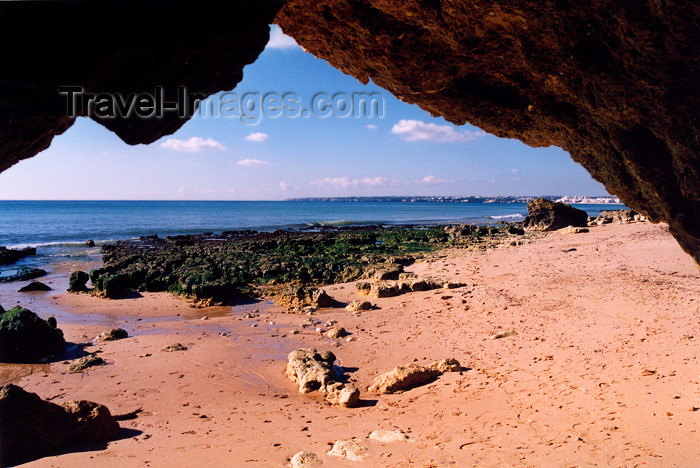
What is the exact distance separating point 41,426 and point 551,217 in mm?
35666

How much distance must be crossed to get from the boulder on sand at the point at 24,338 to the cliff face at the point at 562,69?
7674mm

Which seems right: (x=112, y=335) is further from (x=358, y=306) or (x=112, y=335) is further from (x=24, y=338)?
(x=358, y=306)

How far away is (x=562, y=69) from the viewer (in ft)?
13.5

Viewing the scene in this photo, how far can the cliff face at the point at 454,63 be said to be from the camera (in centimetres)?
258

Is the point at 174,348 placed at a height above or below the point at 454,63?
below

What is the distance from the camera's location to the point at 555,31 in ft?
12.1

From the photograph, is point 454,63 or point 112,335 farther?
point 112,335

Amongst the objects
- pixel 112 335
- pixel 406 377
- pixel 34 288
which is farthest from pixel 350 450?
pixel 34 288

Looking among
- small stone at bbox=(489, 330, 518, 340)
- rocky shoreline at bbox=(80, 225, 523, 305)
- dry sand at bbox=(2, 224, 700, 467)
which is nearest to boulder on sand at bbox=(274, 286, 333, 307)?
dry sand at bbox=(2, 224, 700, 467)

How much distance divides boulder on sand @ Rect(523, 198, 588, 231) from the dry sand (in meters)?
22.4

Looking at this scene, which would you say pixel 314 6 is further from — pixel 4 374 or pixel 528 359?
pixel 4 374

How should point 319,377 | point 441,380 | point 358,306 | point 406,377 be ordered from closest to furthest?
point 406,377 < point 441,380 < point 319,377 < point 358,306

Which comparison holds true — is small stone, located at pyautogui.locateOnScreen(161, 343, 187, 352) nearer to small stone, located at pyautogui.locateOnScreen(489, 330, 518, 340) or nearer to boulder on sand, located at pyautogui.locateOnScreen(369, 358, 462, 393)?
boulder on sand, located at pyautogui.locateOnScreen(369, 358, 462, 393)

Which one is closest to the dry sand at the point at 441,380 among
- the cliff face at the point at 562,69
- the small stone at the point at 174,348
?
the small stone at the point at 174,348
